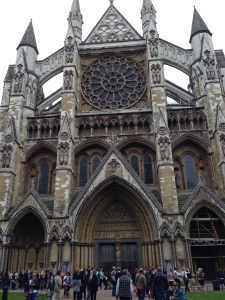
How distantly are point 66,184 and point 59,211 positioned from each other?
1.95 metres

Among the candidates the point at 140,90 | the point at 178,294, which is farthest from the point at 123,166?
the point at 178,294

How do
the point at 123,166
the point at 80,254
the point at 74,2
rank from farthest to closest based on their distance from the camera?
the point at 74,2 < the point at 123,166 < the point at 80,254

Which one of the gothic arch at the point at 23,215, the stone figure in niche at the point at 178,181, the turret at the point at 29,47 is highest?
the turret at the point at 29,47

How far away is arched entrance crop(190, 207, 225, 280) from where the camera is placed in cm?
1913

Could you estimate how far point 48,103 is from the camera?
2620 centimetres

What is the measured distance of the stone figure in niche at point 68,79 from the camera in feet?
80.7

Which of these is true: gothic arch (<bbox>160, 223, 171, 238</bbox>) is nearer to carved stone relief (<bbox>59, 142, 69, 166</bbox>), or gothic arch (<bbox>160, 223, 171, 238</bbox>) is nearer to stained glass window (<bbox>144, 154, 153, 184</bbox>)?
stained glass window (<bbox>144, 154, 153, 184</bbox>)

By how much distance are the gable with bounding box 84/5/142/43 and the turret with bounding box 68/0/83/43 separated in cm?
102

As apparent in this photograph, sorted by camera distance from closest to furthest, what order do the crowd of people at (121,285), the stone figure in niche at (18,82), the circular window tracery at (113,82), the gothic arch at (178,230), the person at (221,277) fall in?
the crowd of people at (121,285), the person at (221,277), the gothic arch at (178,230), the stone figure in niche at (18,82), the circular window tracery at (113,82)

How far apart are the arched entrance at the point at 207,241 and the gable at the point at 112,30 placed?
1836 cm

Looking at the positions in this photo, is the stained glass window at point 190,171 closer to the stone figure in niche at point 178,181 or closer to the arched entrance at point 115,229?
the stone figure in niche at point 178,181

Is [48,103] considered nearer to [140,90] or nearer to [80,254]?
[140,90]

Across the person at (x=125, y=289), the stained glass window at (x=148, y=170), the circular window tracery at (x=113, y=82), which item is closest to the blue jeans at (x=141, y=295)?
the person at (x=125, y=289)

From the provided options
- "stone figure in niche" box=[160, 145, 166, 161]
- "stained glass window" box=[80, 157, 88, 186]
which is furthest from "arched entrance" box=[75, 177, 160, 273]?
"stone figure in niche" box=[160, 145, 166, 161]
